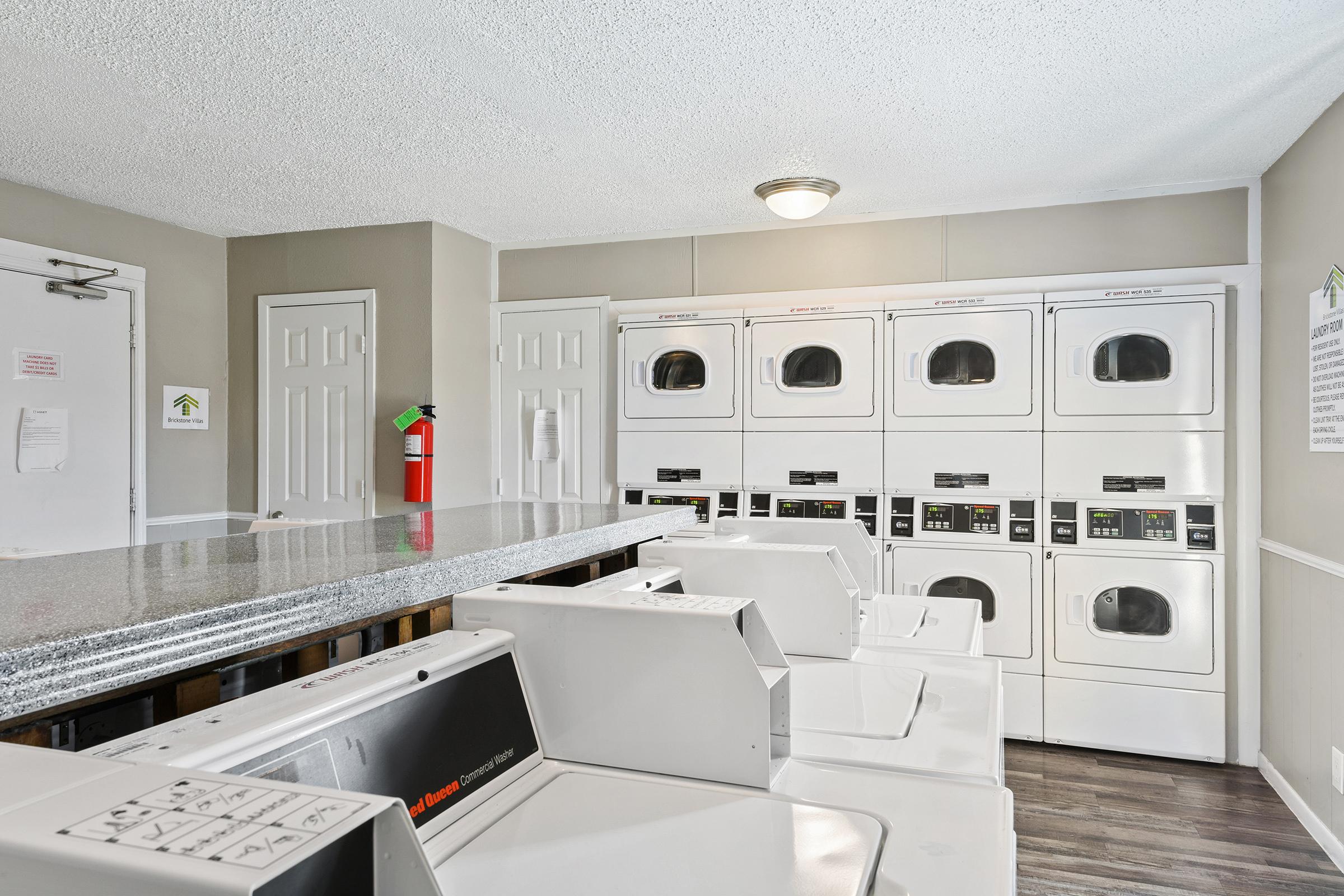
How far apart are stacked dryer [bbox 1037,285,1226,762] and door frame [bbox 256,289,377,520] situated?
11.4 feet

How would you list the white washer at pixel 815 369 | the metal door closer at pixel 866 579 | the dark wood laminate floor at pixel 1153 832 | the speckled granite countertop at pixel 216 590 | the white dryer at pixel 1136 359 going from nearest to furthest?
the speckled granite countertop at pixel 216 590 < the metal door closer at pixel 866 579 < the dark wood laminate floor at pixel 1153 832 < the white dryer at pixel 1136 359 < the white washer at pixel 815 369

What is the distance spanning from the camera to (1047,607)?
382 cm

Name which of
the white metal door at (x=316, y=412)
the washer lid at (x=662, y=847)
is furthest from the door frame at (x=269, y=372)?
the washer lid at (x=662, y=847)

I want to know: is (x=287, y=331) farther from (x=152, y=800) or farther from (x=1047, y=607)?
(x=152, y=800)

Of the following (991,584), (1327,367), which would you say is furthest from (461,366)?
(1327,367)

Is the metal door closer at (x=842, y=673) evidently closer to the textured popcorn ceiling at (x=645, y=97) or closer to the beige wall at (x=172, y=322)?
the textured popcorn ceiling at (x=645, y=97)

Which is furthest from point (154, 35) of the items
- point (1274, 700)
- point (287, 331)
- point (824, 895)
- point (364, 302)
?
point (1274, 700)

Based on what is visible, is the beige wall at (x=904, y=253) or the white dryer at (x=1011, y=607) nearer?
the beige wall at (x=904, y=253)

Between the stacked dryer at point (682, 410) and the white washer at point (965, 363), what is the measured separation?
812 mm

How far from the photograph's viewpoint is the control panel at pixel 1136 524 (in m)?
3.62

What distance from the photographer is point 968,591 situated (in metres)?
3.93

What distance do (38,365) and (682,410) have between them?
3.09 meters

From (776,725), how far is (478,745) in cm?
41

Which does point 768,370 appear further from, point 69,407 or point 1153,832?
point 69,407
